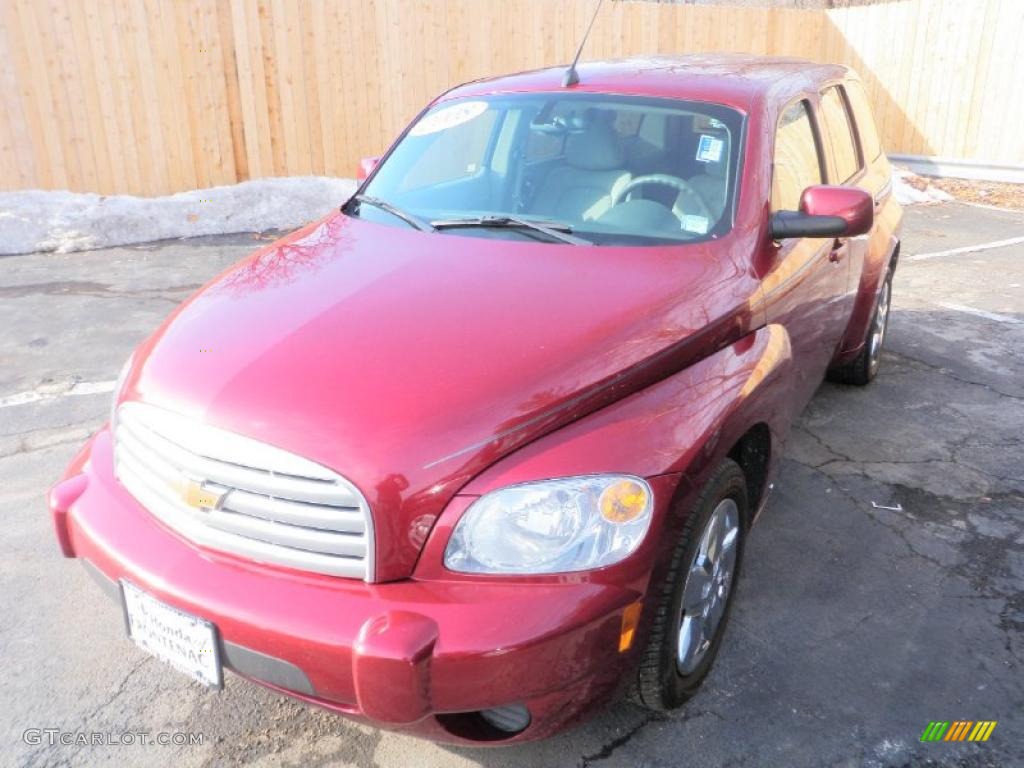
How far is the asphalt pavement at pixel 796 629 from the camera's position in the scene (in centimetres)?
250

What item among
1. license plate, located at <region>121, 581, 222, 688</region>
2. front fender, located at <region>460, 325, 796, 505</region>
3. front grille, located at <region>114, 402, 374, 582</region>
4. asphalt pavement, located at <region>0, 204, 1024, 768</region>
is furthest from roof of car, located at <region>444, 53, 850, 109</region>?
license plate, located at <region>121, 581, 222, 688</region>

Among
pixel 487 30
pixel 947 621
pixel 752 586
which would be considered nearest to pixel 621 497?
pixel 752 586

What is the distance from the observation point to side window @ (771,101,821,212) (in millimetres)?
3307

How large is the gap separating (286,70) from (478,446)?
9166 millimetres

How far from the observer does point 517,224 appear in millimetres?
3104

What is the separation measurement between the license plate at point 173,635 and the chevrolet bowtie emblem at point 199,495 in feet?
0.83

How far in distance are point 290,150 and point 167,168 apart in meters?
1.42

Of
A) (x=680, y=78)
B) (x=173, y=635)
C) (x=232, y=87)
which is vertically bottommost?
(x=173, y=635)

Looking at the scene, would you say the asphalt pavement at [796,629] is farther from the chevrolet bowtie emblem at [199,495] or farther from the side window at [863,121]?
the side window at [863,121]

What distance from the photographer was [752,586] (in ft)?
10.7

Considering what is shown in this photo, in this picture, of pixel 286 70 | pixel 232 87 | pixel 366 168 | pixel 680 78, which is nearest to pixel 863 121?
pixel 680 78

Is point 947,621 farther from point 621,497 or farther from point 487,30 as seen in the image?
point 487,30

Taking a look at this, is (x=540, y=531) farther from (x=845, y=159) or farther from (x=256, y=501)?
(x=845, y=159)

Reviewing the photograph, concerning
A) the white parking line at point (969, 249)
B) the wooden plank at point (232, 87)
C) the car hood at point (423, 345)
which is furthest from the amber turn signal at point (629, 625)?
the wooden plank at point (232, 87)
